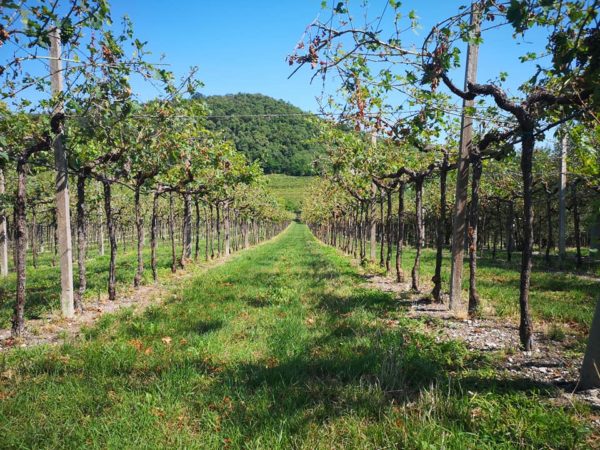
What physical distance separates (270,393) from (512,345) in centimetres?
437

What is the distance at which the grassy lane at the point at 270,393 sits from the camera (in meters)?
3.83

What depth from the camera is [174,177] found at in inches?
640

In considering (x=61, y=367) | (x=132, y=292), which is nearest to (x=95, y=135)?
(x=61, y=367)

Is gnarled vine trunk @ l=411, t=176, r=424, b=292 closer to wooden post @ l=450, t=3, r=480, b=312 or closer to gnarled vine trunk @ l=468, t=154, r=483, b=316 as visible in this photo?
wooden post @ l=450, t=3, r=480, b=312

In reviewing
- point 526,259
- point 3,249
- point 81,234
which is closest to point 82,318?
point 81,234

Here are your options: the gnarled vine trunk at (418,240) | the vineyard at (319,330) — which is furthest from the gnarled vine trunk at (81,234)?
the gnarled vine trunk at (418,240)

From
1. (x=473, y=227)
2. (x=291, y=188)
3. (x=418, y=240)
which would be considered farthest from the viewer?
(x=291, y=188)

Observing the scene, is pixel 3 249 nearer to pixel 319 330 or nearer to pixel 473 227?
pixel 319 330

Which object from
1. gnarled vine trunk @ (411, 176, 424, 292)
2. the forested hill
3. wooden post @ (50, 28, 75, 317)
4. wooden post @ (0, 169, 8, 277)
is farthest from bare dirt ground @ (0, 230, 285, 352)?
the forested hill

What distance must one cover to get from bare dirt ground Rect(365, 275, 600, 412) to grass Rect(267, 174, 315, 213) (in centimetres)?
11182

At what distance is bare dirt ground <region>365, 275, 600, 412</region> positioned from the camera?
5.18 metres

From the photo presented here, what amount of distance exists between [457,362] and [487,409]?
4.92ft

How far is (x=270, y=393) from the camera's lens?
4.79 metres

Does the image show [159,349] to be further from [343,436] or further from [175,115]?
[175,115]
